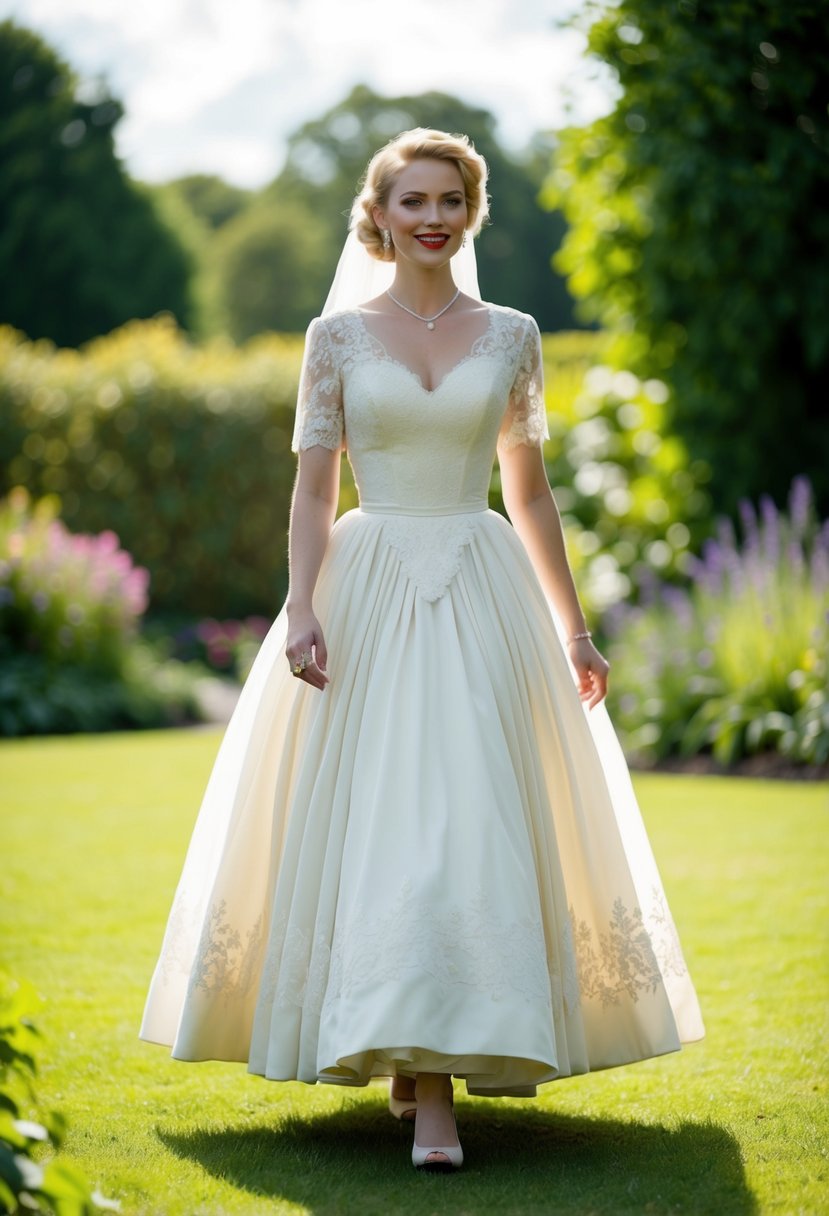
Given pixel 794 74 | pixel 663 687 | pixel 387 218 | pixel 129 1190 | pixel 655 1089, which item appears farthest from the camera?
pixel 663 687

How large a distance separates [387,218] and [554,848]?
142cm

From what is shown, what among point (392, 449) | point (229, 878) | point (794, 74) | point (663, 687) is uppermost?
point (794, 74)

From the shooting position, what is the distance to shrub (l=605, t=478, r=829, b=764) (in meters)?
7.70

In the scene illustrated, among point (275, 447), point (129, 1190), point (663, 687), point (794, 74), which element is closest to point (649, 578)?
point (663, 687)

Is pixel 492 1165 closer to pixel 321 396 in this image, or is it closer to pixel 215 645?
pixel 321 396

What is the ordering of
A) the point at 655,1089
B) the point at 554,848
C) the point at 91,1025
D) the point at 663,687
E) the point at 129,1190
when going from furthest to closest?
the point at 663,687
the point at 91,1025
the point at 655,1089
the point at 554,848
the point at 129,1190

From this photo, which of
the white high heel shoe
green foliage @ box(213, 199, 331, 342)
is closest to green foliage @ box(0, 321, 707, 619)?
the white high heel shoe

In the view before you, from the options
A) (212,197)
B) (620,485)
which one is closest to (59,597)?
(620,485)

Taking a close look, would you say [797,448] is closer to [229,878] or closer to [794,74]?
[794,74]

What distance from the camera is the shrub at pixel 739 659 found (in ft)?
25.3

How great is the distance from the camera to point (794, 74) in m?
5.75

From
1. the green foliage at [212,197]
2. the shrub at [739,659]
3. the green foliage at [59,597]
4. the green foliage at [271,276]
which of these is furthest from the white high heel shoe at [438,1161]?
the green foliage at [212,197]

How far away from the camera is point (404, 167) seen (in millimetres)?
3195

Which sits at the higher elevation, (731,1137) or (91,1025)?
(731,1137)
